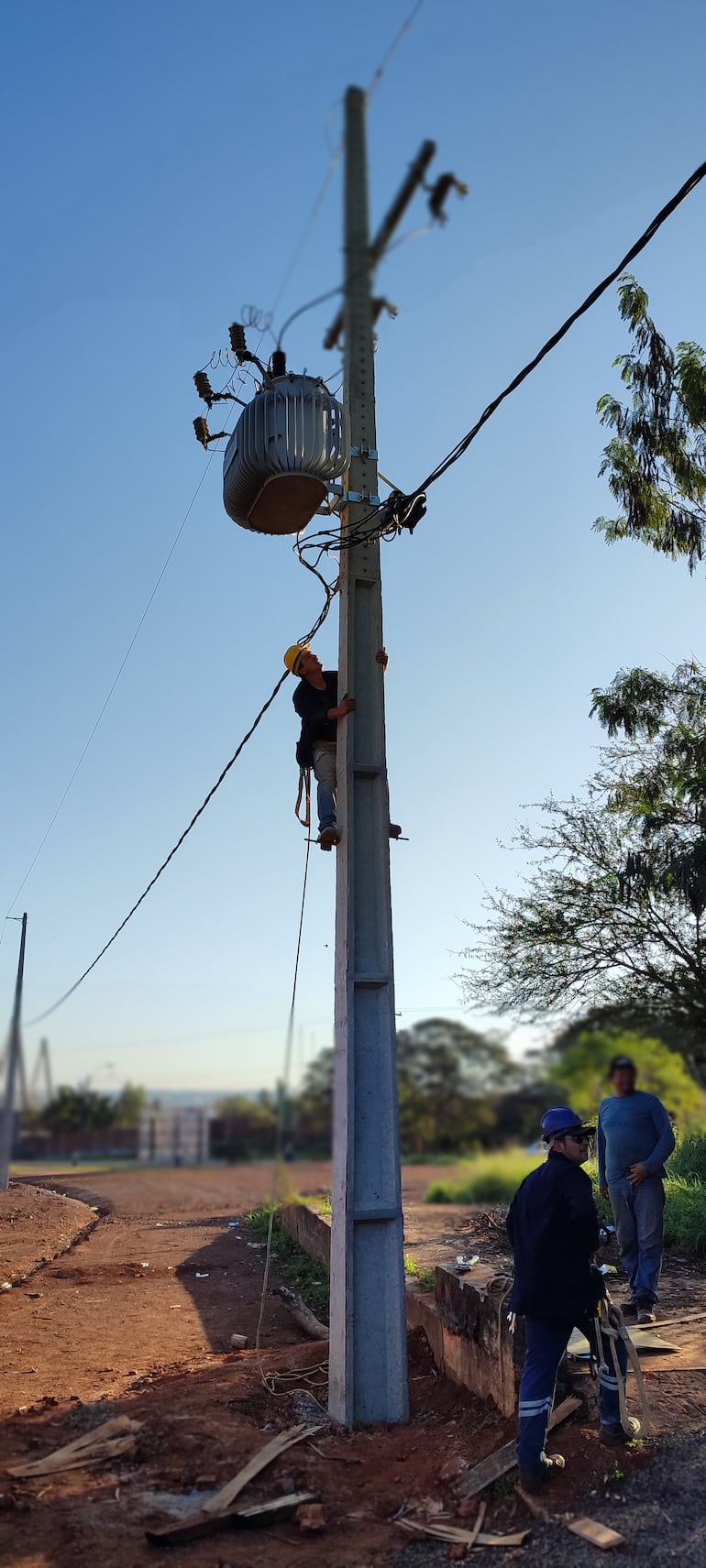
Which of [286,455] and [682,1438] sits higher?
[286,455]

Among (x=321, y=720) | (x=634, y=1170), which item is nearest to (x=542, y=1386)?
(x=634, y=1170)

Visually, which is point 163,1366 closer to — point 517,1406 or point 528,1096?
point 517,1406

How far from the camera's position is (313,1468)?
5.92 m

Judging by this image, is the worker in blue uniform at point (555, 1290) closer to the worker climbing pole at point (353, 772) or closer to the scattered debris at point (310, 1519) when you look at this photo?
the scattered debris at point (310, 1519)

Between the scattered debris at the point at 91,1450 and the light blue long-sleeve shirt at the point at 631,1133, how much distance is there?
3628 mm

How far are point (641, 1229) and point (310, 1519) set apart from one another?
3292 millimetres

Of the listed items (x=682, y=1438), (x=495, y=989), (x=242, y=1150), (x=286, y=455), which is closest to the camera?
(x=682, y=1438)

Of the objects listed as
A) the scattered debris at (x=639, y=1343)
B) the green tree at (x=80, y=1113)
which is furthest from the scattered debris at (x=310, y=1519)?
the green tree at (x=80, y=1113)

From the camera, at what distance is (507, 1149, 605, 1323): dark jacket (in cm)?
536

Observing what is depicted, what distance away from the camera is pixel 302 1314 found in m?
11.2

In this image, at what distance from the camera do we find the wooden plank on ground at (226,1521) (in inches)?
201

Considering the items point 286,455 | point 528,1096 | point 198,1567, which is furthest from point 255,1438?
point 528,1096

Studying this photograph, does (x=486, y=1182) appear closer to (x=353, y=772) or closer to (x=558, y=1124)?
(x=353, y=772)

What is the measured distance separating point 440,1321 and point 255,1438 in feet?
5.81
